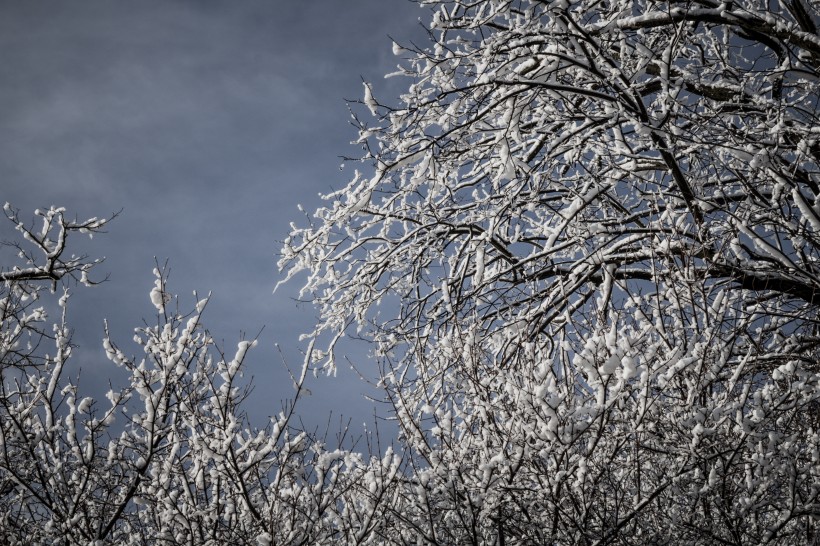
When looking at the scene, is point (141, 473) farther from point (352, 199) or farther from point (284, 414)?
point (352, 199)

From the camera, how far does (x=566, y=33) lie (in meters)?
4.14

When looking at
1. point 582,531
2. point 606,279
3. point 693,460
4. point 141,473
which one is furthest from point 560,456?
point 141,473

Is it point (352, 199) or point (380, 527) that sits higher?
point (352, 199)

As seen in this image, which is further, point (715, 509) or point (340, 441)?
point (340, 441)

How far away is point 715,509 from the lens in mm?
3572

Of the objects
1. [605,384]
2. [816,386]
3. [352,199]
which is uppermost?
[352,199]

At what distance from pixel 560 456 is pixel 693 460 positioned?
27.8 inches

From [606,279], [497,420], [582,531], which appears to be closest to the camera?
[582,531]

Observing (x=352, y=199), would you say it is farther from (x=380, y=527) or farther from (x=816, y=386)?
(x=816, y=386)

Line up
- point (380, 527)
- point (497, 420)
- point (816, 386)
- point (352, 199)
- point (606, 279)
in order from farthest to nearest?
point (352, 199) → point (606, 279) → point (497, 420) → point (380, 527) → point (816, 386)

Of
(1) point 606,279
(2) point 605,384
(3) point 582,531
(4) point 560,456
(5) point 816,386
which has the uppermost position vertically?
(1) point 606,279

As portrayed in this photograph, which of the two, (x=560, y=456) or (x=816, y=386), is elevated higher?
(x=816, y=386)

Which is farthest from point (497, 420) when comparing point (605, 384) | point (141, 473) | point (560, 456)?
point (141, 473)

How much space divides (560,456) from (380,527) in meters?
1.29
